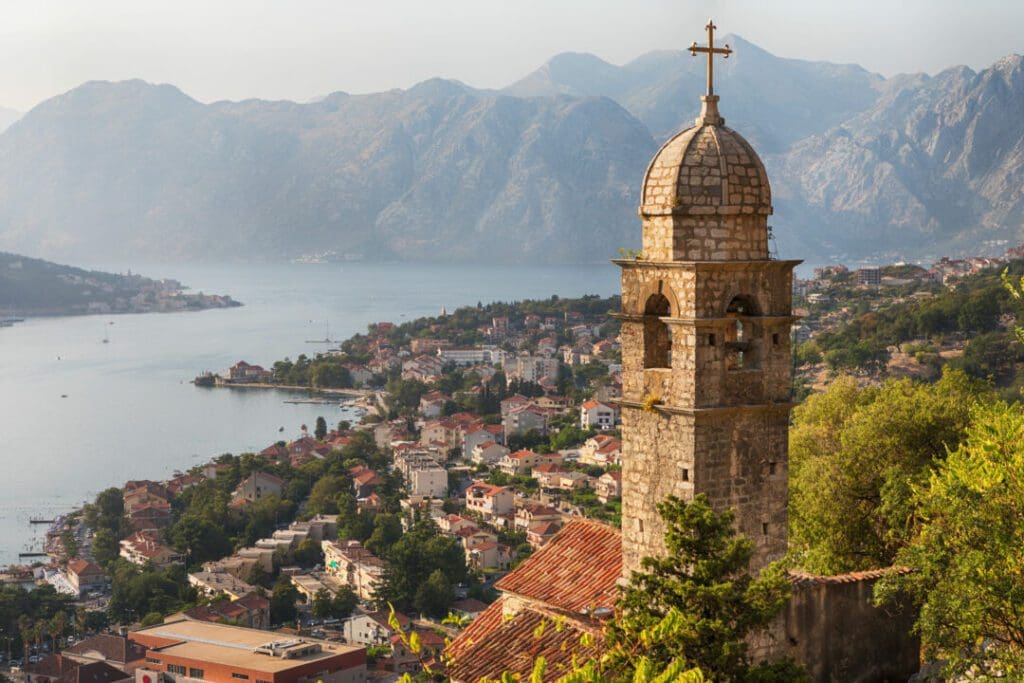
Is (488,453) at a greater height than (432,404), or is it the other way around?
(432,404)

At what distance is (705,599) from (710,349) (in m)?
1.66

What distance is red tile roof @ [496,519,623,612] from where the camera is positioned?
8805 millimetres

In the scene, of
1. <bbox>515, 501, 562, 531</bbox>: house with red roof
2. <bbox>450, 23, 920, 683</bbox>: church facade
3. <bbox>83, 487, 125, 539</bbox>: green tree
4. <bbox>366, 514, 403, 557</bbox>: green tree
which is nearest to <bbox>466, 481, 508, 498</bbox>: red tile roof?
<bbox>515, 501, 562, 531</bbox>: house with red roof

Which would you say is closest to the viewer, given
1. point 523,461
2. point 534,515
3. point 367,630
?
point 367,630

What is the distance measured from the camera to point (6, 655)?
1473 inches

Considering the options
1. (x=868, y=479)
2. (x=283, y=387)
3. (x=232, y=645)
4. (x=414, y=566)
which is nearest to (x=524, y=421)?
(x=414, y=566)

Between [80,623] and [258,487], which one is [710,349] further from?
[258,487]

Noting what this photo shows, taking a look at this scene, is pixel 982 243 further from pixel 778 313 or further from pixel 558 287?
pixel 778 313

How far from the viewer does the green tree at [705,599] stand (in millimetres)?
6781

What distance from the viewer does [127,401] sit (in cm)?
9131

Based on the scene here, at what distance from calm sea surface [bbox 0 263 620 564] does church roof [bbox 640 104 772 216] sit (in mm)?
46673

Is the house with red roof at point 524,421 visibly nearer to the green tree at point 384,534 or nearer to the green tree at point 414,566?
the green tree at point 384,534

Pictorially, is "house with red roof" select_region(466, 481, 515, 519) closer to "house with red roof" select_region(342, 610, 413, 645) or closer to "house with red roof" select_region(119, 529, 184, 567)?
"house with red roof" select_region(119, 529, 184, 567)

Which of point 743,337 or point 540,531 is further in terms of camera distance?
point 540,531
